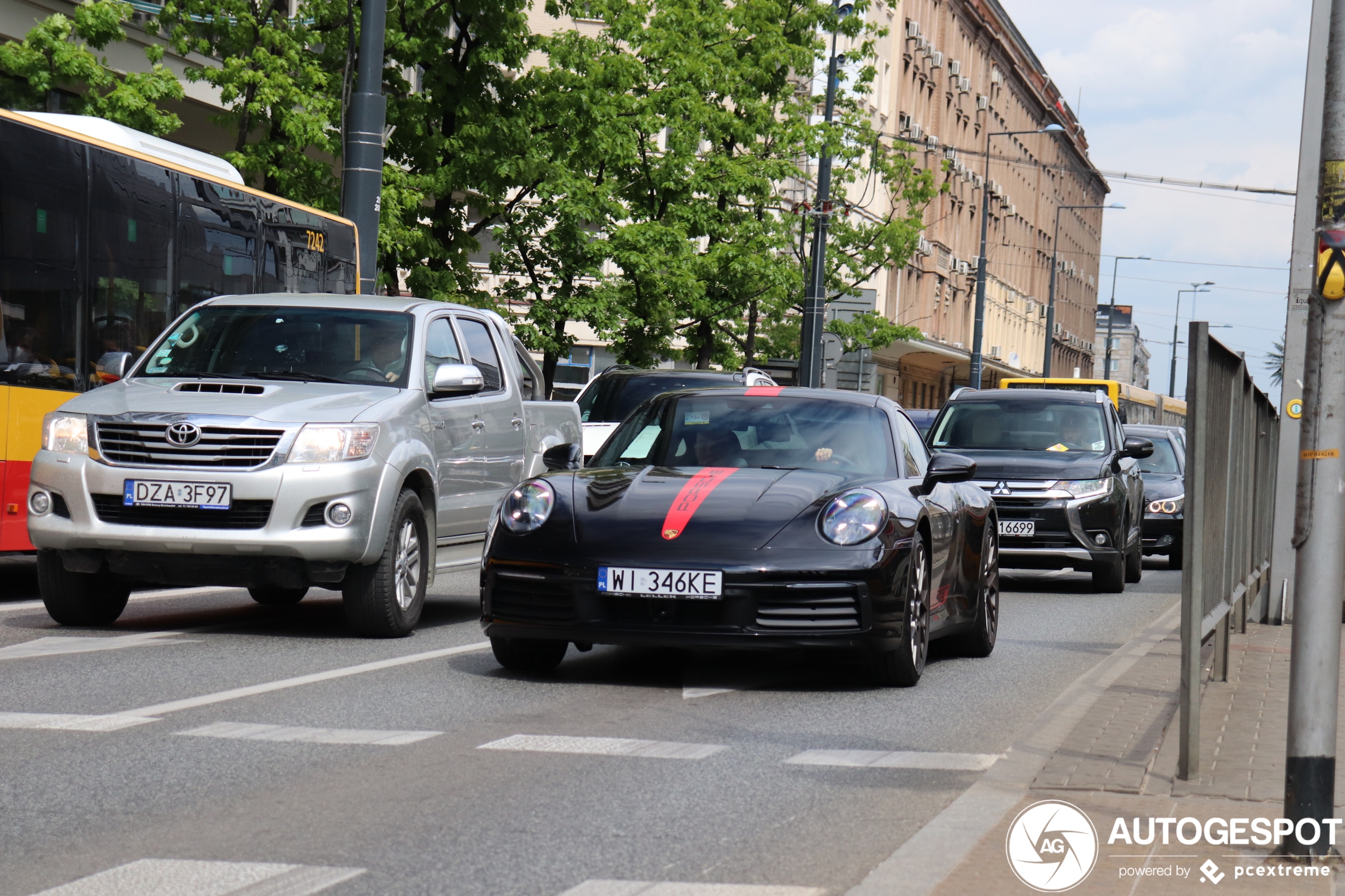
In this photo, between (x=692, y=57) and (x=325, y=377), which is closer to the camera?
(x=325, y=377)

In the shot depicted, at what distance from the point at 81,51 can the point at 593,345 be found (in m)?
35.1

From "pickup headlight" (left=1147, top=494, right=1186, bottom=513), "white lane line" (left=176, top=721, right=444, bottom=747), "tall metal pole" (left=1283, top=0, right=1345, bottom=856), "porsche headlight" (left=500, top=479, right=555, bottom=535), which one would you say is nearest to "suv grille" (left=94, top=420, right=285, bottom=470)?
"porsche headlight" (left=500, top=479, right=555, bottom=535)

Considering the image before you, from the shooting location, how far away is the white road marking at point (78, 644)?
9.28 m

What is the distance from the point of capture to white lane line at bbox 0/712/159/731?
702cm

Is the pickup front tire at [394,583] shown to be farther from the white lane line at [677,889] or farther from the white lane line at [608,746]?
the white lane line at [677,889]

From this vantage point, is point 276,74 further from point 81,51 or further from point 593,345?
point 593,345

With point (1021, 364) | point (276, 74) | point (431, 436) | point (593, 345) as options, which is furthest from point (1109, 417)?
point (1021, 364)

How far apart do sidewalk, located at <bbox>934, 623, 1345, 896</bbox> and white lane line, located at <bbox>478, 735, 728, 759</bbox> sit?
4.01ft

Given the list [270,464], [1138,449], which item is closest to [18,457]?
[270,464]

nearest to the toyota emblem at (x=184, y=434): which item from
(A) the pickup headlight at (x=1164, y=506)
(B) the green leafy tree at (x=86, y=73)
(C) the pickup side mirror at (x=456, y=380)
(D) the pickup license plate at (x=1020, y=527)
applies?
(C) the pickup side mirror at (x=456, y=380)

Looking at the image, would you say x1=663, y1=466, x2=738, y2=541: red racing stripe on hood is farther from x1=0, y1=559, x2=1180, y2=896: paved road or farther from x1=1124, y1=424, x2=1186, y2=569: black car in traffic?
x1=1124, y1=424, x2=1186, y2=569: black car in traffic

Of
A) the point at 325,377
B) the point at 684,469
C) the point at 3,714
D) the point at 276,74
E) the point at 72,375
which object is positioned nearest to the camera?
the point at 3,714

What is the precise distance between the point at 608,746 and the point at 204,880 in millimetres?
2371

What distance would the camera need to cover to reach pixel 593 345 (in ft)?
184
